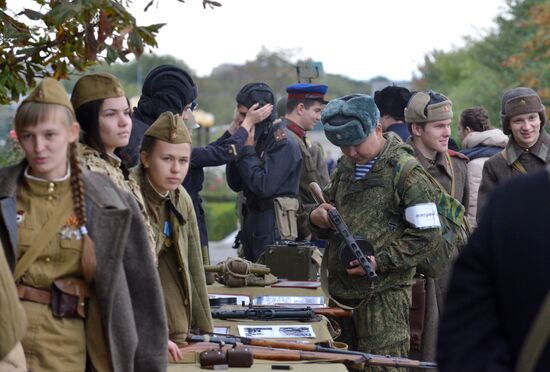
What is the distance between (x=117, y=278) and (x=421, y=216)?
3079mm

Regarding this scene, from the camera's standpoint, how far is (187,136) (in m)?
6.92

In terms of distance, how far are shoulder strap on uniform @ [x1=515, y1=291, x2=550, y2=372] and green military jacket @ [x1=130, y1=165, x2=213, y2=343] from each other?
136 inches

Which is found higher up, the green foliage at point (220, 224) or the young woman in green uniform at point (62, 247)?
the young woman in green uniform at point (62, 247)

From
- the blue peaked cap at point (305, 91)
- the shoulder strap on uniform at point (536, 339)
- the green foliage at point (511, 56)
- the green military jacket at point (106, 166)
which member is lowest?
the shoulder strap on uniform at point (536, 339)

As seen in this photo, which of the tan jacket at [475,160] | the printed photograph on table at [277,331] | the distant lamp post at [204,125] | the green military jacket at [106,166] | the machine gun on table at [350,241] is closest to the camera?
the green military jacket at [106,166]

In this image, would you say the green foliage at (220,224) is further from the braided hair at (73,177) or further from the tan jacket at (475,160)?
the braided hair at (73,177)

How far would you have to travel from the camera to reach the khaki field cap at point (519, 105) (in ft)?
32.7

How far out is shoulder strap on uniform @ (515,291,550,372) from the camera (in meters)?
3.45

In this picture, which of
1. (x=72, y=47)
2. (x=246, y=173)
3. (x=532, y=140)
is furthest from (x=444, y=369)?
(x=246, y=173)

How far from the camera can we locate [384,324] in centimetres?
815

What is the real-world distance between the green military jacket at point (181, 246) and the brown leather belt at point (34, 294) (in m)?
1.47

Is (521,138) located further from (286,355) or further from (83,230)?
(83,230)

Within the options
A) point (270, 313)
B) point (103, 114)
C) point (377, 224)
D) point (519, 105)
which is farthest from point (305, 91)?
point (103, 114)

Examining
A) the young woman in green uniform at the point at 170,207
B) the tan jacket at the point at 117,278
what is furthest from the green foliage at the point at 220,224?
the tan jacket at the point at 117,278
